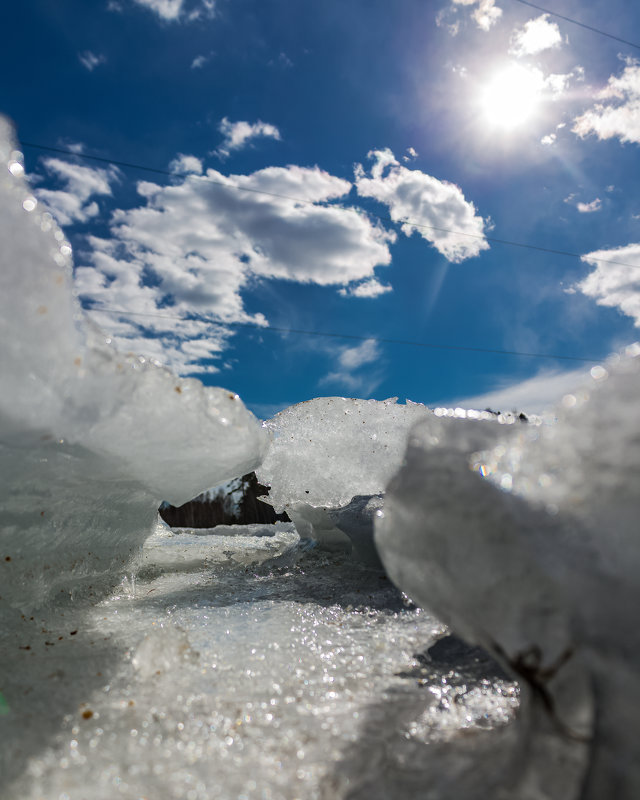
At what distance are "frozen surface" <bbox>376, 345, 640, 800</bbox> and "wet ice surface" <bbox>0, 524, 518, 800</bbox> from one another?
17 centimetres

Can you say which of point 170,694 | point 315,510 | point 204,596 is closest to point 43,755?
point 170,694

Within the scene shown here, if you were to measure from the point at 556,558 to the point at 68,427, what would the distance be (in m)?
1.06

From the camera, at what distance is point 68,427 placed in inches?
49.5

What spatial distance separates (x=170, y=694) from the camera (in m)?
1.00

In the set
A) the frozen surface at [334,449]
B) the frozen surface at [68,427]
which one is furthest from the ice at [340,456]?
the frozen surface at [68,427]

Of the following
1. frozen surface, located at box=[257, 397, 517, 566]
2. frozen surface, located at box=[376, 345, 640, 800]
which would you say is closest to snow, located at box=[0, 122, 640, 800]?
frozen surface, located at box=[376, 345, 640, 800]

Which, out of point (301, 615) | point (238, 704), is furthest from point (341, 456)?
point (238, 704)

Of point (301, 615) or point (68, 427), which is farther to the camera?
point (301, 615)

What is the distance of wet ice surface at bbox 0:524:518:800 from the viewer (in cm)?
76

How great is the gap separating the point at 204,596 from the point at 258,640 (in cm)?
68

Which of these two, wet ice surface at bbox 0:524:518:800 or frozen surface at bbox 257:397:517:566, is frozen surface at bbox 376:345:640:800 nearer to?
wet ice surface at bbox 0:524:518:800

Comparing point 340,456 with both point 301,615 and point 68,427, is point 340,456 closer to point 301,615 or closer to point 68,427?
point 301,615

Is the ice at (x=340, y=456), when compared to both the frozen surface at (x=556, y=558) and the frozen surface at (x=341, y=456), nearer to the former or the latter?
the frozen surface at (x=341, y=456)

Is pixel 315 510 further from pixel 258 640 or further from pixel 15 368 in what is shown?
pixel 15 368
